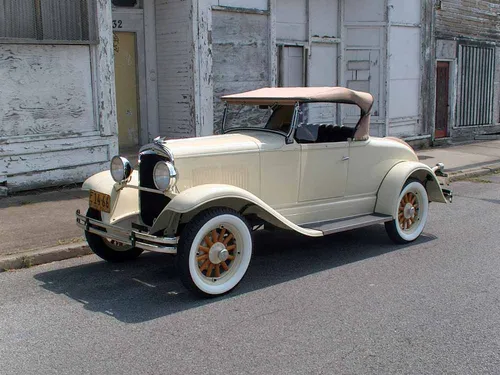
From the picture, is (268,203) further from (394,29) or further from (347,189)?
(394,29)

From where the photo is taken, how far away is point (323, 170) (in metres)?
6.43

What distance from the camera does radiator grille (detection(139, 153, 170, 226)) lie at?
5590 millimetres

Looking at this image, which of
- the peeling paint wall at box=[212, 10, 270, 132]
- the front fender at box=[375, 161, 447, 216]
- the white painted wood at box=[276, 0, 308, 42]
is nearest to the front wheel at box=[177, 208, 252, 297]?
the front fender at box=[375, 161, 447, 216]

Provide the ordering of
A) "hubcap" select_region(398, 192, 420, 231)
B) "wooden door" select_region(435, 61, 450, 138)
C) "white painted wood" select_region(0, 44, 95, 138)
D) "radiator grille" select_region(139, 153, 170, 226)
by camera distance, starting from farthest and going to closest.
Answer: "wooden door" select_region(435, 61, 450, 138), "white painted wood" select_region(0, 44, 95, 138), "hubcap" select_region(398, 192, 420, 231), "radiator grille" select_region(139, 153, 170, 226)

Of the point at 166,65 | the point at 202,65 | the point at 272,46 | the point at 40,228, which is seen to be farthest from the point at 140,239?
the point at 272,46

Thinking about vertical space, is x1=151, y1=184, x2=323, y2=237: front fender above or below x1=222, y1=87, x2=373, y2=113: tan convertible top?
below

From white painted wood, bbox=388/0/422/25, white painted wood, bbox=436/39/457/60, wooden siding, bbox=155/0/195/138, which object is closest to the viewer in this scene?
wooden siding, bbox=155/0/195/138

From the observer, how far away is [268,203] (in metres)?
6.07

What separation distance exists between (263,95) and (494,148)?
38.2 feet

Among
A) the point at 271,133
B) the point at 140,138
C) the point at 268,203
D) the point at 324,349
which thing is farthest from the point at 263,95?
the point at 140,138

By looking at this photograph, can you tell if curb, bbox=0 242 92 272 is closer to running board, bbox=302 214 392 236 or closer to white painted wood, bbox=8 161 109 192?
running board, bbox=302 214 392 236

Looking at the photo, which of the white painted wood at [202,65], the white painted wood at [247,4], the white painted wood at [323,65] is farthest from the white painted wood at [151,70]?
the white painted wood at [323,65]

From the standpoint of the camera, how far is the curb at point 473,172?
11.9 metres

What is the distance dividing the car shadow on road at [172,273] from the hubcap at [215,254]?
226mm
